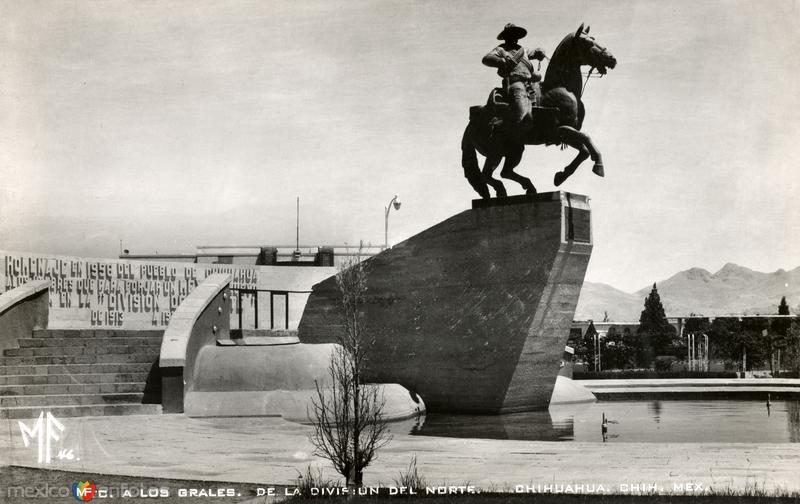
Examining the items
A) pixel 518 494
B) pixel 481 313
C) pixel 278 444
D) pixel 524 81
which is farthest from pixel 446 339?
pixel 518 494

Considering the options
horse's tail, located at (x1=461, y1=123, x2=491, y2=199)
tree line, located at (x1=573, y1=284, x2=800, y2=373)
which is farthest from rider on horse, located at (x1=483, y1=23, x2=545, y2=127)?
tree line, located at (x1=573, y1=284, x2=800, y2=373)

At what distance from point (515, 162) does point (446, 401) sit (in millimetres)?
5161

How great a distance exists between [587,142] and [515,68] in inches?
81.7

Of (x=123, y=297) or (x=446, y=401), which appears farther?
(x=123, y=297)

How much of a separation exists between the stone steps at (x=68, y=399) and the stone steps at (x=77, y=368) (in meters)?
0.95

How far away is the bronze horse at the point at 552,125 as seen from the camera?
60.7ft

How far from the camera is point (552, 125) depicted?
61.8 feet

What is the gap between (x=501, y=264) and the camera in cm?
1883

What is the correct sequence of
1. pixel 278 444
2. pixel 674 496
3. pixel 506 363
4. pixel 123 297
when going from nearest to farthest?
pixel 674 496 < pixel 278 444 < pixel 506 363 < pixel 123 297

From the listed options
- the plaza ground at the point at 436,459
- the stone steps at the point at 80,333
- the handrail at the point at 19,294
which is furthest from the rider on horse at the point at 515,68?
the handrail at the point at 19,294

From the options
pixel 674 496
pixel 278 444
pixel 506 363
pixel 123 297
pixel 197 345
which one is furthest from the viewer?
pixel 123 297

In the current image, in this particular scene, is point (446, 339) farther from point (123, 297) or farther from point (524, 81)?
point (123, 297)

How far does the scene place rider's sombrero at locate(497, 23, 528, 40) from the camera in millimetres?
19156

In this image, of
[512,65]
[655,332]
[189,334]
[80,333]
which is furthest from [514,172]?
[655,332]
